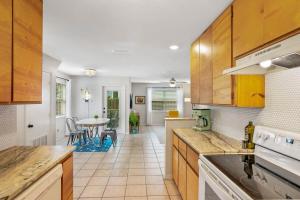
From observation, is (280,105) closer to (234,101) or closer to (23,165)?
(234,101)

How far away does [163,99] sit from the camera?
33.7 feet

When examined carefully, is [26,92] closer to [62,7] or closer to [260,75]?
[62,7]

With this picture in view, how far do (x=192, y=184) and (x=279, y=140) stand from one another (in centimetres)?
93

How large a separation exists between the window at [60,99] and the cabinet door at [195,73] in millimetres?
4814

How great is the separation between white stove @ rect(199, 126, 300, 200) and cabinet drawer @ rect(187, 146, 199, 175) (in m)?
0.21

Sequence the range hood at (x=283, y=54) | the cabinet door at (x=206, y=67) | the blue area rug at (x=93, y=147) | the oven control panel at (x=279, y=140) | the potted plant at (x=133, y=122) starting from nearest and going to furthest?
the range hood at (x=283, y=54), the oven control panel at (x=279, y=140), the cabinet door at (x=206, y=67), the blue area rug at (x=93, y=147), the potted plant at (x=133, y=122)

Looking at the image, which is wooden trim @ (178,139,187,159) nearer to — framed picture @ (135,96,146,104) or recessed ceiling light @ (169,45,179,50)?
recessed ceiling light @ (169,45,179,50)

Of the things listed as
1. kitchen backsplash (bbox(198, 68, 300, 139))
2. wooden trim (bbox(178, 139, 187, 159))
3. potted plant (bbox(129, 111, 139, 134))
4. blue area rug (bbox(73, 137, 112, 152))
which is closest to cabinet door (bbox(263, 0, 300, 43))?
kitchen backsplash (bbox(198, 68, 300, 139))

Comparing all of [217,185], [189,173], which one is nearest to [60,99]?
[189,173]

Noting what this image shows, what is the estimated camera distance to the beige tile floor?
2.70 metres

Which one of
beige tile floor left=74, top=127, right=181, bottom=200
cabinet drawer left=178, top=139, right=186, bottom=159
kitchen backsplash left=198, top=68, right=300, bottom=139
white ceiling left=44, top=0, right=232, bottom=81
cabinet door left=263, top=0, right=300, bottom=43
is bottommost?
beige tile floor left=74, top=127, right=181, bottom=200

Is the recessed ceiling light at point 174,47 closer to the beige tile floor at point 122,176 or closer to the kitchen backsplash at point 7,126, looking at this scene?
the beige tile floor at point 122,176

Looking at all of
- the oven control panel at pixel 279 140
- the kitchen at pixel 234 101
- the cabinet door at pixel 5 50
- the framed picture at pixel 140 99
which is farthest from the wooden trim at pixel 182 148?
the framed picture at pixel 140 99

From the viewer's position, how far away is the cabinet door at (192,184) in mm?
1787
